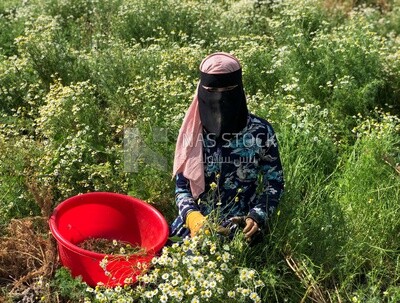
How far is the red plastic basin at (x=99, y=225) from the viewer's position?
2973 millimetres

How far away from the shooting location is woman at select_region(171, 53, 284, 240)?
2.88 metres

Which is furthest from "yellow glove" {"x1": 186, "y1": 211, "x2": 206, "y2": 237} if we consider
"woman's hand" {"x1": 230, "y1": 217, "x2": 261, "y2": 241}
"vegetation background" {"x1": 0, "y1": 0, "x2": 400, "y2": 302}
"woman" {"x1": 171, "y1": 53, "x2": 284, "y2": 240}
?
"vegetation background" {"x1": 0, "y1": 0, "x2": 400, "y2": 302}

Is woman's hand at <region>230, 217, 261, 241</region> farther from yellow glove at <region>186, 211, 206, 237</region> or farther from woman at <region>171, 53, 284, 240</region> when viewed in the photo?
yellow glove at <region>186, 211, 206, 237</region>

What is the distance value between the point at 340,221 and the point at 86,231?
1.51 m

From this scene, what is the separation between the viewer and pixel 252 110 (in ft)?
13.9

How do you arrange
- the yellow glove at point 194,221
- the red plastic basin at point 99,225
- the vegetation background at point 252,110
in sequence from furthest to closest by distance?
the vegetation background at point 252,110, the red plastic basin at point 99,225, the yellow glove at point 194,221

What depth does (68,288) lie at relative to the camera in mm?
2986

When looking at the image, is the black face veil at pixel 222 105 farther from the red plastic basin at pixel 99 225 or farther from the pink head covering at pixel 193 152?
the red plastic basin at pixel 99 225

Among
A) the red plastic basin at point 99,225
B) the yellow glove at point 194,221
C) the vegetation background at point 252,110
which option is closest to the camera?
the yellow glove at point 194,221

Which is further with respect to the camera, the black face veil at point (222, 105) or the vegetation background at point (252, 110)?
the vegetation background at point (252, 110)

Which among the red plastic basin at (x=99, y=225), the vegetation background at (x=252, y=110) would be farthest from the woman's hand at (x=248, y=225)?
the red plastic basin at (x=99, y=225)

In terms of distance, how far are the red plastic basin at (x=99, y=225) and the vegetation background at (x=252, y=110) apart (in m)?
0.13

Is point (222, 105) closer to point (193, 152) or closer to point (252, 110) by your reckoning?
point (193, 152)

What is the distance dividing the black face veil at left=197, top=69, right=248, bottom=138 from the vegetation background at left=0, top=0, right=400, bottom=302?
58cm
